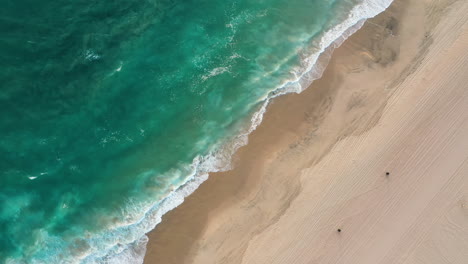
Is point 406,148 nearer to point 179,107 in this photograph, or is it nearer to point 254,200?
point 254,200

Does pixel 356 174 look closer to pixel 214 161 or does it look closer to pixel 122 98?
pixel 214 161

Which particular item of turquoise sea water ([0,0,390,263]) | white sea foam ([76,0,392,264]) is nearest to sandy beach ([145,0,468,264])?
white sea foam ([76,0,392,264])

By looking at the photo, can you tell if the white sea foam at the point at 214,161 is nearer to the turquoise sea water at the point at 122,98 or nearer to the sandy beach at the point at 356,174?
the turquoise sea water at the point at 122,98

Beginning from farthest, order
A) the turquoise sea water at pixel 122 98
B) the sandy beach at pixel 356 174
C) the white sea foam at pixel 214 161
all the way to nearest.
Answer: the sandy beach at pixel 356 174
the turquoise sea water at pixel 122 98
the white sea foam at pixel 214 161

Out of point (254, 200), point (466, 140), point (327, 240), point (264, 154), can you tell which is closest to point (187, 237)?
point (254, 200)

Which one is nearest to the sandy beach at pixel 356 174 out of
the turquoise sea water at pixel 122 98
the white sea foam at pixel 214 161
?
the white sea foam at pixel 214 161

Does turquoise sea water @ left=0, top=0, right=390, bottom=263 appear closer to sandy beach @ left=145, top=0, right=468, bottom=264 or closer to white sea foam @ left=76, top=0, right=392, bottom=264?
white sea foam @ left=76, top=0, right=392, bottom=264

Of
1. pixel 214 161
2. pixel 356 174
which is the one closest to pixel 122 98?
pixel 214 161
